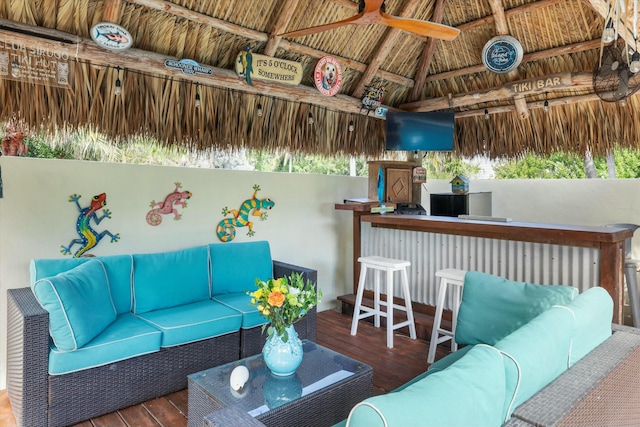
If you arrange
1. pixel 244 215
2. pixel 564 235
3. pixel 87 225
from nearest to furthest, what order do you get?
pixel 564 235, pixel 87 225, pixel 244 215

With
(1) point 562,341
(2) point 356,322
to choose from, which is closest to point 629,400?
(1) point 562,341

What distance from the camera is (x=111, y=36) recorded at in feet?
10.3

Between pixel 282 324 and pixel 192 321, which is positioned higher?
pixel 282 324

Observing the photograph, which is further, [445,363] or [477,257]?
[477,257]

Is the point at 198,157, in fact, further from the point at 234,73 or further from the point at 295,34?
the point at 295,34

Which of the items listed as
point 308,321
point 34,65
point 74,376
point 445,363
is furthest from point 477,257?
point 34,65

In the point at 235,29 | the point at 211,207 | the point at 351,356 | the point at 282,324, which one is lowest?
the point at 351,356

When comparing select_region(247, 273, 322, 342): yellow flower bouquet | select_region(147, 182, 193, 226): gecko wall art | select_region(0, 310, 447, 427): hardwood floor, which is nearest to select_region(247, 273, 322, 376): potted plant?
select_region(247, 273, 322, 342): yellow flower bouquet

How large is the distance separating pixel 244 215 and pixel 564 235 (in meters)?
2.95

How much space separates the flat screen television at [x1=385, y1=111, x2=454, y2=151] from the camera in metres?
5.11

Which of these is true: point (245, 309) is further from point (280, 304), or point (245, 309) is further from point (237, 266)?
point (280, 304)

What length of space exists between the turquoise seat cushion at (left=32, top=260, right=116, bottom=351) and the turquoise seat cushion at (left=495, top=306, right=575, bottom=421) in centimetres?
239

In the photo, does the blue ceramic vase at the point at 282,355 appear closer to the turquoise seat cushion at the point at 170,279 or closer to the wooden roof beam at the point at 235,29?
the turquoise seat cushion at the point at 170,279

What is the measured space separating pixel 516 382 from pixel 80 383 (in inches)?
98.2
